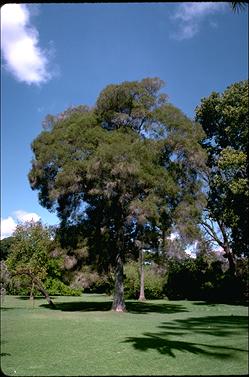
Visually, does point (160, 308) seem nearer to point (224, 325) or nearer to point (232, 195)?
point (232, 195)

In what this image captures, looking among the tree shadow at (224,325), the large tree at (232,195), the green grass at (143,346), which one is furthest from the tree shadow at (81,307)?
the tree shadow at (224,325)

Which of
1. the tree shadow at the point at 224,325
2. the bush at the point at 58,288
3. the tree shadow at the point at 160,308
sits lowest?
the bush at the point at 58,288

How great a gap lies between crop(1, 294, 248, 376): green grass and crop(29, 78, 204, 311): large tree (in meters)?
6.75

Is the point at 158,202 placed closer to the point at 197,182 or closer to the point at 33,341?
the point at 197,182

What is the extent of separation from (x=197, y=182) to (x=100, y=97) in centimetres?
688

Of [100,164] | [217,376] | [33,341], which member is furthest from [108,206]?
[217,376]

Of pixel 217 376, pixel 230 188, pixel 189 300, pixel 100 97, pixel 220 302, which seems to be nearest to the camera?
pixel 217 376

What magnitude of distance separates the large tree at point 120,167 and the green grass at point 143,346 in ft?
22.1

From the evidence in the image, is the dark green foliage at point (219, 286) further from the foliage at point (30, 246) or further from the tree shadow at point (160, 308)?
the foliage at point (30, 246)

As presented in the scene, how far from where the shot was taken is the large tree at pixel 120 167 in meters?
20.0

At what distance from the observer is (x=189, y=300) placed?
4.42m

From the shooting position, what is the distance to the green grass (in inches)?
102

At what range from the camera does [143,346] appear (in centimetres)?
497

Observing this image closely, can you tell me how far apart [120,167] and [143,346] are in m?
14.8
